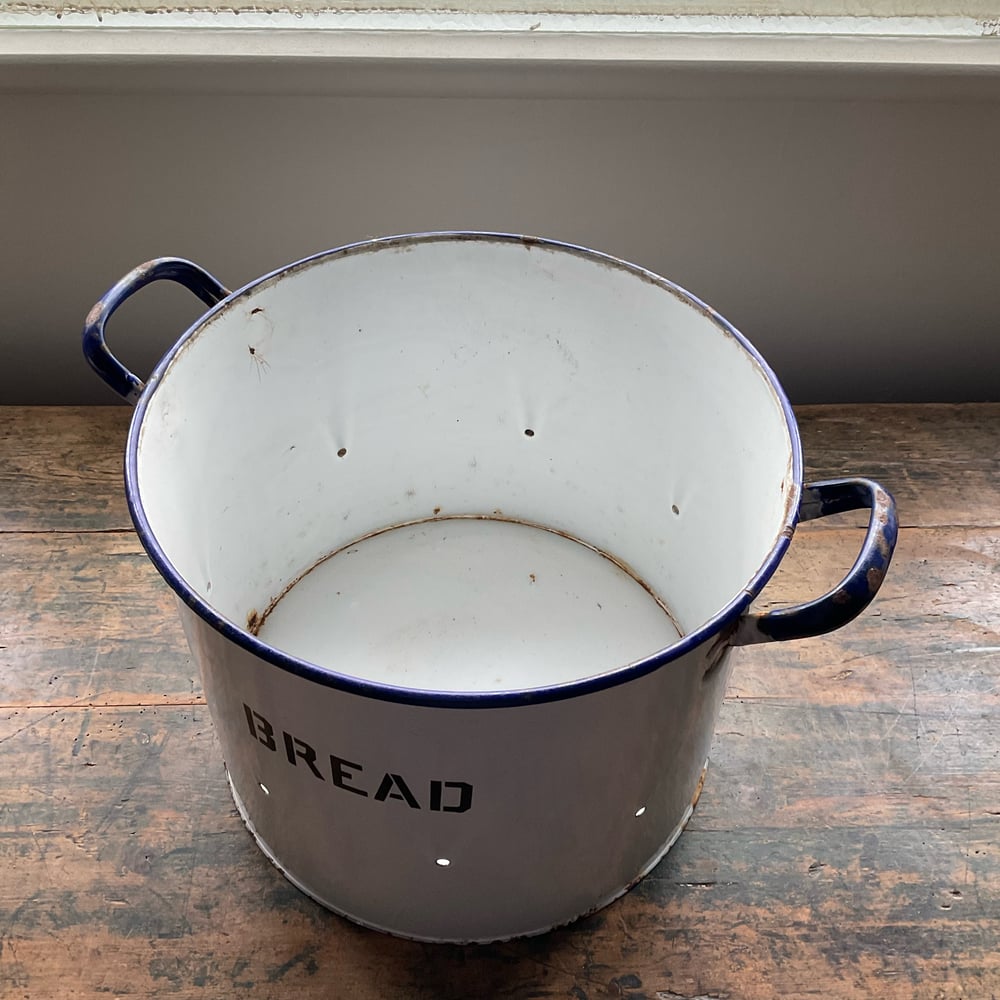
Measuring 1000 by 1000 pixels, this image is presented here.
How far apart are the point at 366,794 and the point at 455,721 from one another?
Result: 7 cm

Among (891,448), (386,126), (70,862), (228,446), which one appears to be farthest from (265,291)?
(891,448)

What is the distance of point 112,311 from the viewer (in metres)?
0.49

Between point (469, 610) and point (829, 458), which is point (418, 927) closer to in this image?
point (469, 610)

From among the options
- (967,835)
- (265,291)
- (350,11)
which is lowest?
(967,835)

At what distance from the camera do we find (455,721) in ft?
1.19

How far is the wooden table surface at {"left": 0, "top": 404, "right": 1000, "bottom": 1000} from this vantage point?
48cm

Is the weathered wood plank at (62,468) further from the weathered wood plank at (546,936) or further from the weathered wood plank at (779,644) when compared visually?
the weathered wood plank at (546,936)

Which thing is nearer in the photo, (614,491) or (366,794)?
(366,794)

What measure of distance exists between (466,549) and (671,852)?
243mm

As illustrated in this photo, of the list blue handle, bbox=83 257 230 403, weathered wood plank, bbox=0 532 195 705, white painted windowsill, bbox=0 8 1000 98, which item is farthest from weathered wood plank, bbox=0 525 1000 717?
white painted windowsill, bbox=0 8 1000 98

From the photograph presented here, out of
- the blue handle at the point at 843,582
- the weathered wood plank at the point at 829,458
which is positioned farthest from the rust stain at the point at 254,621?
the blue handle at the point at 843,582

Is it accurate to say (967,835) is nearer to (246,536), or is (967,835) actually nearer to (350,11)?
(246,536)

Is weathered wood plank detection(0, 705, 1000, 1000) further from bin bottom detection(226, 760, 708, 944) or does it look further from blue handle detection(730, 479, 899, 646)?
blue handle detection(730, 479, 899, 646)

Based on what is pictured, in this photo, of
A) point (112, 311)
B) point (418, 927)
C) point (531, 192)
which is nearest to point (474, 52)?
point (531, 192)
